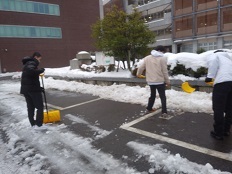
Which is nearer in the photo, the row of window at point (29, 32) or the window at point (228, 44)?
the window at point (228, 44)

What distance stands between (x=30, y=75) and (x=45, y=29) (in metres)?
32.7

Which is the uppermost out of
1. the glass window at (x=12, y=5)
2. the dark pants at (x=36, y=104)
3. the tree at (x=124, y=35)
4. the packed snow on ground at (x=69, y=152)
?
the glass window at (x=12, y=5)

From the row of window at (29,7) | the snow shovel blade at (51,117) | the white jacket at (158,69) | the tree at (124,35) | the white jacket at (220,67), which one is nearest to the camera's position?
the white jacket at (220,67)

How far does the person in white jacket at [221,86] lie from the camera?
11.8ft

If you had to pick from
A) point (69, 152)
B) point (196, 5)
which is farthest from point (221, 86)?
point (196, 5)

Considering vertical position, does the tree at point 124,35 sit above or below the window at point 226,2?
below

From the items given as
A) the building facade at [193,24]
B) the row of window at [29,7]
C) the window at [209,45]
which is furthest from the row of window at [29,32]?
the window at [209,45]

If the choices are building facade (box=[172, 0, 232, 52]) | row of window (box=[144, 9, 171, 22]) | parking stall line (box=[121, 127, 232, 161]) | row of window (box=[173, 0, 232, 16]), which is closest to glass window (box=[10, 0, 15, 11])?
row of window (box=[144, 9, 171, 22])

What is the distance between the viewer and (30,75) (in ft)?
15.8

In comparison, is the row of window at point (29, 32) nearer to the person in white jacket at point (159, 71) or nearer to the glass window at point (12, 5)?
the glass window at point (12, 5)

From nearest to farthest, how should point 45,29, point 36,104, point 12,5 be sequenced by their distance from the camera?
point 36,104
point 12,5
point 45,29

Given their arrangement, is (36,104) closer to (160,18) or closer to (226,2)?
(226,2)

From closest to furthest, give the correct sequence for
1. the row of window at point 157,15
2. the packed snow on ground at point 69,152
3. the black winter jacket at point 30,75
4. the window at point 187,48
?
the packed snow on ground at point 69,152 → the black winter jacket at point 30,75 → the window at point 187,48 → the row of window at point 157,15

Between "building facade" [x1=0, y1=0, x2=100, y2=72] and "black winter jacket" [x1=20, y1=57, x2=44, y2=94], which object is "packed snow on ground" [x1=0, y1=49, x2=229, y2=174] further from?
"building facade" [x1=0, y1=0, x2=100, y2=72]
